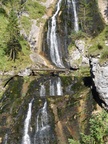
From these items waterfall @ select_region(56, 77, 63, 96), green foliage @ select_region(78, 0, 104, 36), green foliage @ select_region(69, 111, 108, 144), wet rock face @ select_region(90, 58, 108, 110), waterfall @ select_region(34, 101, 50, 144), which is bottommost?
green foliage @ select_region(69, 111, 108, 144)

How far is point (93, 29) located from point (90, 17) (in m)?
3.24

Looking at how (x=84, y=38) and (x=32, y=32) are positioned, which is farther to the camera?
(x=32, y=32)

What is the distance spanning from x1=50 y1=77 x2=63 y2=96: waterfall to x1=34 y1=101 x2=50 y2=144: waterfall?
8.26m

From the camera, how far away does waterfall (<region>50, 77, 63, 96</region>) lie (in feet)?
132

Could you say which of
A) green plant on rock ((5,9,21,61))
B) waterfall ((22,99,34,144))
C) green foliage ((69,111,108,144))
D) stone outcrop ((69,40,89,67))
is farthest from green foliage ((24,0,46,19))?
green foliage ((69,111,108,144))

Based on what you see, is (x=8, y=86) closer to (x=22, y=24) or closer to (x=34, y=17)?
(x=22, y=24)

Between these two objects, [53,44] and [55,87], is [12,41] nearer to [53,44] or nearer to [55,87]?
[53,44]

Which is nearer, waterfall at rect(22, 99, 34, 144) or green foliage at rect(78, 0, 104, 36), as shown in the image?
waterfall at rect(22, 99, 34, 144)

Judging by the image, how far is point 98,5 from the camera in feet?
224

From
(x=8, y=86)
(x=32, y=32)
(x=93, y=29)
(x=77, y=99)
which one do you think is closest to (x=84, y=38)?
(x=93, y=29)

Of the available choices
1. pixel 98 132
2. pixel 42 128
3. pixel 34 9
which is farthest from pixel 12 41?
pixel 98 132

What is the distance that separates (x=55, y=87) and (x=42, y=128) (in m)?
11.8

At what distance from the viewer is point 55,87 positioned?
40.8 metres

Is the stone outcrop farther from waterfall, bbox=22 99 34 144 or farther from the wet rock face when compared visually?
the wet rock face
